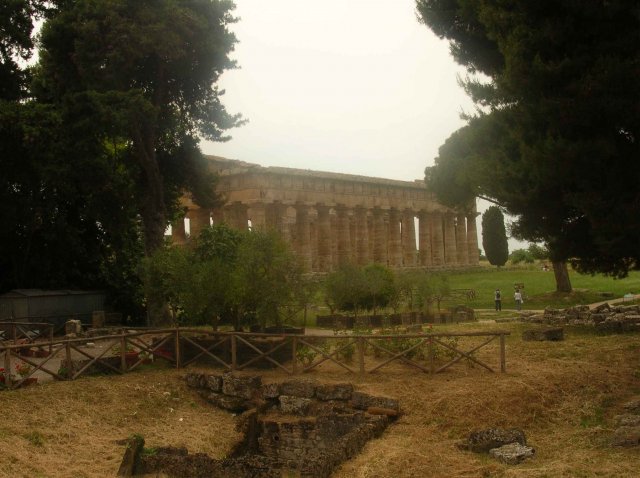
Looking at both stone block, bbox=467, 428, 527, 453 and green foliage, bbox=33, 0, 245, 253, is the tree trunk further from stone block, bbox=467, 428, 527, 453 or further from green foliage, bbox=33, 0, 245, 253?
stone block, bbox=467, 428, 527, 453

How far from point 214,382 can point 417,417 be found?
16.2ft

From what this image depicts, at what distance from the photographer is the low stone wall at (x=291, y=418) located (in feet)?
35.4

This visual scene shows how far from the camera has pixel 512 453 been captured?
996 cm

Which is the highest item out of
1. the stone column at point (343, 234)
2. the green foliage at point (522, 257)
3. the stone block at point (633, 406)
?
the stone column at point (343, 234)

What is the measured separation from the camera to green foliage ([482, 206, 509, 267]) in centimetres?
5462

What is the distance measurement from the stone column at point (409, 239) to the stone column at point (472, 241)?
656 centimetres

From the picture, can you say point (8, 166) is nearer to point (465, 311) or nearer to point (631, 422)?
point (465, 311)

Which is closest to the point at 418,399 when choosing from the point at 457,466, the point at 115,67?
the point at 457,466

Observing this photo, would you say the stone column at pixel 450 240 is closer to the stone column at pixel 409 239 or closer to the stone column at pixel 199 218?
the stone column at pixel 409 239

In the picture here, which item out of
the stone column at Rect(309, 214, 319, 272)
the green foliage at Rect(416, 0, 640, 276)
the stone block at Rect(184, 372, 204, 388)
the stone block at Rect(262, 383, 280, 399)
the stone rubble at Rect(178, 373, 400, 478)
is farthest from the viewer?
the stone column at Rect(309, 214, 319, 272)

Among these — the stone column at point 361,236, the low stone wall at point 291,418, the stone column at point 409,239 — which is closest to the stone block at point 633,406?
the low stone wall at point 291,418

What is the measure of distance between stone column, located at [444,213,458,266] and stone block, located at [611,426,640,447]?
154 ft

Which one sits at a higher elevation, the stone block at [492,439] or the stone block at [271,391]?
the stone block at [271,391]

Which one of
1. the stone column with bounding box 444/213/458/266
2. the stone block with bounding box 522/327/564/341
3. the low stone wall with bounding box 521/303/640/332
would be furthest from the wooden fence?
the stone column with bounding box 444/213/458/266
